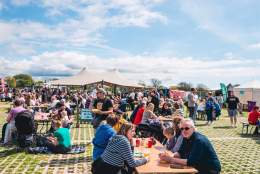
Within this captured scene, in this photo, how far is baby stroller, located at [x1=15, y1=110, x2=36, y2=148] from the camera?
9.26m

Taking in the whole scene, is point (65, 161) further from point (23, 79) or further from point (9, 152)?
point (23, 79)

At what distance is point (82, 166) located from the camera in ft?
25.3

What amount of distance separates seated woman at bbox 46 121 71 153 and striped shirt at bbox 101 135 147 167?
171 inches

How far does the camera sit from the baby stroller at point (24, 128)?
9.26 m

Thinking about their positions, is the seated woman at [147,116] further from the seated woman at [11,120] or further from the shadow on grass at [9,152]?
the shadow on grass at [9,152]

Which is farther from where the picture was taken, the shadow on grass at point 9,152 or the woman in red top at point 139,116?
the woman in red top at point 139,116

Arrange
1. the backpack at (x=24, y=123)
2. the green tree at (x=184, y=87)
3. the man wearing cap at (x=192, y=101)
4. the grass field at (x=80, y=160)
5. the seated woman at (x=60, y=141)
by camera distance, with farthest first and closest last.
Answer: the green tree at (x=184, y=87) < the man wearing cap at (x=192, y=101) < the backpack at (x=24, y=123) < the seated woman at (x=60, y=141) < the grass field at (x=80, y=160)

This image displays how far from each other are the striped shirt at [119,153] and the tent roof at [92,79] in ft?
67.9

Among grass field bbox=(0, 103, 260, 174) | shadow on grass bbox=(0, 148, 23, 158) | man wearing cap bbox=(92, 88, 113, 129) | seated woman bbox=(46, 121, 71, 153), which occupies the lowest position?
grass field bbox=(0, 103, 260, 174)

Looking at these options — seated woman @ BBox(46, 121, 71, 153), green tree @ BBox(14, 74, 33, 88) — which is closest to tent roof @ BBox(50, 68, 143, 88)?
seated woman @ BBox(46, 121, 71, 153)

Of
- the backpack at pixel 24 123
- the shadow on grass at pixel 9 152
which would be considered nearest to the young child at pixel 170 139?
the backpack at pixel 24 123

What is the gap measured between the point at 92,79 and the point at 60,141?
1719cm

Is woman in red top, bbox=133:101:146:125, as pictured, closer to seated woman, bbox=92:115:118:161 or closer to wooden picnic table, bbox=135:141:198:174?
seated woman, bbox=92:115:118:161

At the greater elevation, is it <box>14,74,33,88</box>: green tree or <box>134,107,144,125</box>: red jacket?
<box>14,74,33,88</box>: green tree
